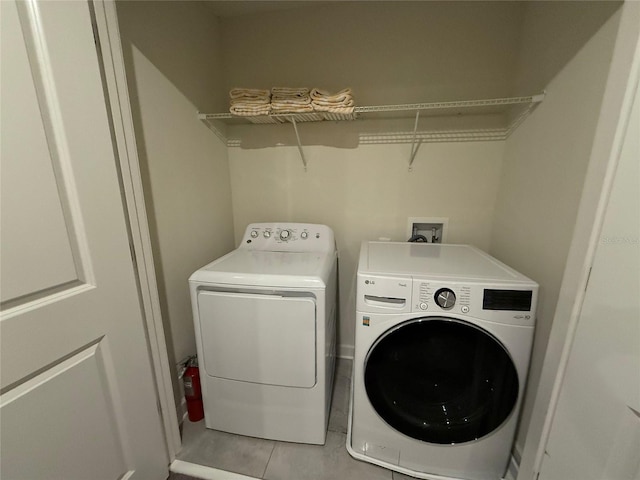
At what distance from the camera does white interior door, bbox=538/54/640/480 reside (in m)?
0.58

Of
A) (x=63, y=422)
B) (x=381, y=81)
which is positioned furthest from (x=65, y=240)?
(x=381, y=81)

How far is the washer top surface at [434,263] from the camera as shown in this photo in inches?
40.2

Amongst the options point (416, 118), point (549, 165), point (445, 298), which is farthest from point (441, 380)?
point (416, 118)

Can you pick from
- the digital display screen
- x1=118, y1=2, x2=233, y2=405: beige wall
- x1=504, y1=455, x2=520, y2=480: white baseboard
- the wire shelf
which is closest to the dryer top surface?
x1=118, y1=2, x2=233, y2=405: beige wall

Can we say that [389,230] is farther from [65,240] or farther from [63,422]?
[63,422]

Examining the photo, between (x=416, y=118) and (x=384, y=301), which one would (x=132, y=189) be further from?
(x=416, y=118)

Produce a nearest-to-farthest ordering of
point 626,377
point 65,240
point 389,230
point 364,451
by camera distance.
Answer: point 626,377
point 65,240
point 364,451
point 389,230

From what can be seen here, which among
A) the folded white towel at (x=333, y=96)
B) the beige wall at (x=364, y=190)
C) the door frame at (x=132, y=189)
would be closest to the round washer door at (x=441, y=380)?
the beige wall at (x=364, y=190)

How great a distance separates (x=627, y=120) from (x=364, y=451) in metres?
1.55

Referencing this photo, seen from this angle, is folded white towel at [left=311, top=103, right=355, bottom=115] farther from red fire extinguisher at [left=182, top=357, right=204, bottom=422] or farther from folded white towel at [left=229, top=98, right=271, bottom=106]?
red fire extinguisher at [left=182, top=357, right=204, bottom=422]

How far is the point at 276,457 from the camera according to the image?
127cm

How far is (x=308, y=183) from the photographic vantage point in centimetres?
178

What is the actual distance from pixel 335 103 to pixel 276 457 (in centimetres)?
187

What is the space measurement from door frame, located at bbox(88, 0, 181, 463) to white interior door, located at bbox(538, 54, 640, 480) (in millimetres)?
1508
